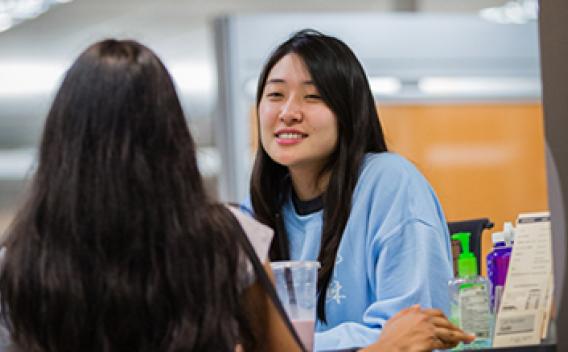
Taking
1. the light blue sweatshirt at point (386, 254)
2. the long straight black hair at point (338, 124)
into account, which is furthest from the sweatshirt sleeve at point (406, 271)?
the long straight black hair at point (338, 124)

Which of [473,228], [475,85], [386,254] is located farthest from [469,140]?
[386,254]

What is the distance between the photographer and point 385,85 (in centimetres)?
411

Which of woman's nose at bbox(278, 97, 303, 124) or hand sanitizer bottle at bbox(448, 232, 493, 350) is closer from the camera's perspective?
hand sanitizer bottle at bbox(448, 232, 493, 350)

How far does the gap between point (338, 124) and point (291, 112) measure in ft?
0.32

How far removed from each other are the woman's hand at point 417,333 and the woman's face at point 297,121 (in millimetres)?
462

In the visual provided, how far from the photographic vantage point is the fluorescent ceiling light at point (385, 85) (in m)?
4.10

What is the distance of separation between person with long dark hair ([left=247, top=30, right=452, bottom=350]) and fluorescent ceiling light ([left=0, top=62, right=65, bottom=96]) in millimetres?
5409

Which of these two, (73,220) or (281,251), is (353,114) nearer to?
(281,251)

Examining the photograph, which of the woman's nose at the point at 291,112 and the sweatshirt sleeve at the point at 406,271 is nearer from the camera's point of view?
the sweatshirt sleeve at the point at 406,271

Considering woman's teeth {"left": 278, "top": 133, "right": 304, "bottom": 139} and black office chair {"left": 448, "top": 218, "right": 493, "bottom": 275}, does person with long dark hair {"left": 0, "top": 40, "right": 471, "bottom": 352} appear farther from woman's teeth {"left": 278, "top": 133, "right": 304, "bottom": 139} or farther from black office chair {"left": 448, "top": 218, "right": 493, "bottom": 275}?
black office chair {"left": 448, "top": 218, "right": 493, "bottom": 275}

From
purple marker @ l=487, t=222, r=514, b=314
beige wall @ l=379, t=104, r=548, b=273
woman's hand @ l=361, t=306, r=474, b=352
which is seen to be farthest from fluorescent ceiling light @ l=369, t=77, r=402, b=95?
woman's hand @ l=361, t=306, r=474, b=352

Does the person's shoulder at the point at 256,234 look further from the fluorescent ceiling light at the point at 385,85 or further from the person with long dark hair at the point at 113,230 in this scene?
the fluorescent ceiling light at the point at 385,85

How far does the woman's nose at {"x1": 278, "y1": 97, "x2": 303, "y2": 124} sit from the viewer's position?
222 centimetres

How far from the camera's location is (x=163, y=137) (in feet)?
5.20
